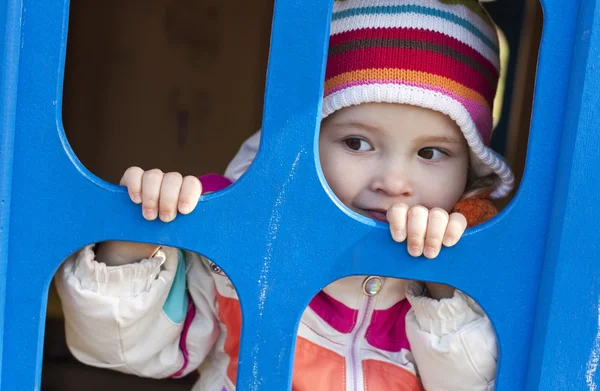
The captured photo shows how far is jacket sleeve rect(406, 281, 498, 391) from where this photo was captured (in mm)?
984

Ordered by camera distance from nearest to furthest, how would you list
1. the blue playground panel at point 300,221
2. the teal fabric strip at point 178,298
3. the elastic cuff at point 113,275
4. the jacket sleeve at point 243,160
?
1. the blue playground panel at point 300,221
2. the elastic cuff at point 113,275
3. the teal fabric strip at point 178,298
4. the jacket sleeve at point 243,160

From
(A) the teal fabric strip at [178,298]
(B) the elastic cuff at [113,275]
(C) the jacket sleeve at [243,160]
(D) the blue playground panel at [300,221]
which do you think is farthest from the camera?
(C) the jacket sleeve at [243,160]

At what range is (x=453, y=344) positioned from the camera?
3.26 ft

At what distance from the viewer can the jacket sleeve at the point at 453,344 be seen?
98 centimetres

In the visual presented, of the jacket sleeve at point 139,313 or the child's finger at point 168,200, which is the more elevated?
the child's finger at point 168,200

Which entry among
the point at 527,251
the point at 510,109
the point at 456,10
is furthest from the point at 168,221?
the point at 510,109

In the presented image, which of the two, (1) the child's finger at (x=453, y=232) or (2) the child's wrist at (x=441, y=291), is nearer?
(1) the child's finger at (x=453, y=232)

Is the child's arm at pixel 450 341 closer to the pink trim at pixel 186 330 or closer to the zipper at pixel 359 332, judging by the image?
the zipper at pixel 359 332

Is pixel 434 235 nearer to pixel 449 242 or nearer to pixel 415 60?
pixel 449 242

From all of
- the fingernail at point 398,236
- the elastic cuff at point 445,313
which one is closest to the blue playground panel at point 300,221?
the fingernail at point 398,236

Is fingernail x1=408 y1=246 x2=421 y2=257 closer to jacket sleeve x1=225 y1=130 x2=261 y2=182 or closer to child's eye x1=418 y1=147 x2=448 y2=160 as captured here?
child's eye x1=418 y1=147 x2=448 y2=160

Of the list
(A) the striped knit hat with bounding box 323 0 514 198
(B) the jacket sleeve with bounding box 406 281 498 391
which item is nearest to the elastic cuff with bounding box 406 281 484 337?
(B) the jacket sleeve with bounding box 406 281 498 391

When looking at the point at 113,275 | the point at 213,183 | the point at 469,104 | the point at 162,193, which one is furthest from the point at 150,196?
the point at 469,104

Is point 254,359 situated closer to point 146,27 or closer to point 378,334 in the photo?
point 378,334
